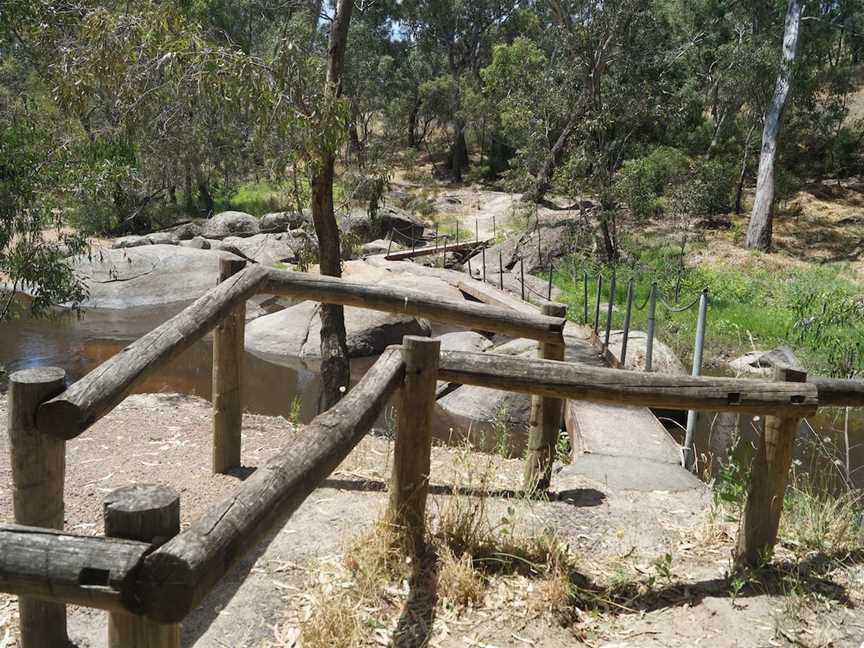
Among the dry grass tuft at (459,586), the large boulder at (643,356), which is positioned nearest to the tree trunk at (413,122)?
the large boulder at (643,356)

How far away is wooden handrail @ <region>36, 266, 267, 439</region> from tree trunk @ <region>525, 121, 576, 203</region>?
16917 millimetres

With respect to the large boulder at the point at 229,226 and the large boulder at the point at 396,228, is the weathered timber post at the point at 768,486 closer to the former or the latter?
the large boulder at the point at 396,228

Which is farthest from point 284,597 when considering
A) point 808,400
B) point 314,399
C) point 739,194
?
point 739,194

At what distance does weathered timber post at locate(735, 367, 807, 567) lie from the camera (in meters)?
3.99

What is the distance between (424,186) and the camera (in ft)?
119

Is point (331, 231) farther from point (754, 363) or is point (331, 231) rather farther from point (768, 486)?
point (754, 363)

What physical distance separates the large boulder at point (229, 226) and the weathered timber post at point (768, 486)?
22061mm

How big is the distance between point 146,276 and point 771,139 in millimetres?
19270

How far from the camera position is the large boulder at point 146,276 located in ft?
57.8

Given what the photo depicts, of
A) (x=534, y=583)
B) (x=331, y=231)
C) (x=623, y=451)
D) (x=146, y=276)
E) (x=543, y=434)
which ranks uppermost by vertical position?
(x=331, y=231)

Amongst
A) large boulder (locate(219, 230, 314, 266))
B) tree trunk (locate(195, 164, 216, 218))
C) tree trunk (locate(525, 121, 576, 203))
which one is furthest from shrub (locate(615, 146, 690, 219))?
tree trunk (locate(195, 164, 216, 218))

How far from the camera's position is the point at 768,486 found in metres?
4.04

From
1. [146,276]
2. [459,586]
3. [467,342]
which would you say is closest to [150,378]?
[467,342]

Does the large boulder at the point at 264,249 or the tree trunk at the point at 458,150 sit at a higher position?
the tree trunk at the point at 458,150
